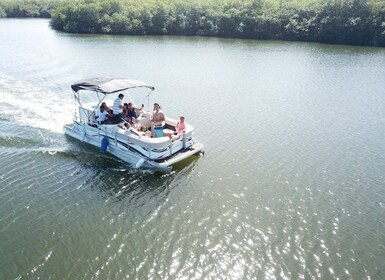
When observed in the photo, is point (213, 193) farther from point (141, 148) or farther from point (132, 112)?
point (132, 112)

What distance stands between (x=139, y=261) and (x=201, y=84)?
2209 cm

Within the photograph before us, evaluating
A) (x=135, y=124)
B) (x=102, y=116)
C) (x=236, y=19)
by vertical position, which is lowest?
(x=135, y=124)

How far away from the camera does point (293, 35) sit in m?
62.8

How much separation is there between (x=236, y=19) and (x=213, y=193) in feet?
195

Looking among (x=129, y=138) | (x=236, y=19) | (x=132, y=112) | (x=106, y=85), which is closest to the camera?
(x=129, y=138)

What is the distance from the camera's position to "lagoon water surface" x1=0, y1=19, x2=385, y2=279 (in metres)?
11.1

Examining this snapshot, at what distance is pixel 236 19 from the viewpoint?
224ft

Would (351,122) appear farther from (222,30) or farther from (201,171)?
(222,30)

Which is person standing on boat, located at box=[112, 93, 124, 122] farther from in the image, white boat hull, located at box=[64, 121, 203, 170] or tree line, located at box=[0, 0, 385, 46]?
tree line, located at box=[0, 0, 385, 46]

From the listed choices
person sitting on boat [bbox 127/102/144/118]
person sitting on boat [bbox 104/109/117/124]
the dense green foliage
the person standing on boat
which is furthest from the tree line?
person sitting on boat [bbox 104/109/117/124]

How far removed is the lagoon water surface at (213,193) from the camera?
1113 cm

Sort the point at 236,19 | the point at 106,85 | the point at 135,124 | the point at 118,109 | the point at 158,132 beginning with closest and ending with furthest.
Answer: the point at 158,132, the point at 106,85, the point at 135,124, the point at 118,109, the point at 236,19

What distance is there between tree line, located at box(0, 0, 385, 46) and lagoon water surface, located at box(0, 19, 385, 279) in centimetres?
3389

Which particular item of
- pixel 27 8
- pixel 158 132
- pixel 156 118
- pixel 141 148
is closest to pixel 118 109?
pixel 156 118
